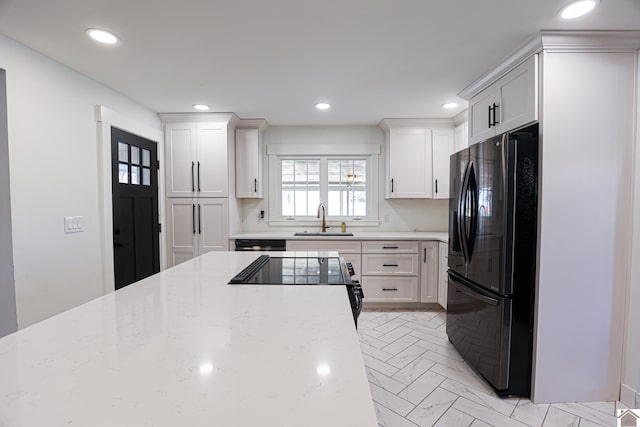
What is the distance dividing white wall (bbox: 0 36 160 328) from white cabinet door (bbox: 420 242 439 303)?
318cm

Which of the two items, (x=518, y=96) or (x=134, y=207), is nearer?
(x=518, y=96)

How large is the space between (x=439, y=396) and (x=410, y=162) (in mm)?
2524

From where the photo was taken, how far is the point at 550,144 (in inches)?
69.6

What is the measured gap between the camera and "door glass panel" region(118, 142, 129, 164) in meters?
2.75

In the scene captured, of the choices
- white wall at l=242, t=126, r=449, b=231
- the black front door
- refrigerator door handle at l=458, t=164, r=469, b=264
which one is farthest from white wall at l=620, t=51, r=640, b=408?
the black front door

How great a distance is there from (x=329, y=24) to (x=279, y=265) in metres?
1.43

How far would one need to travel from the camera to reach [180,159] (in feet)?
11.3

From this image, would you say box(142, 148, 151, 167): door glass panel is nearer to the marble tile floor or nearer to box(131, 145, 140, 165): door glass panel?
box(131, 145, 140, 165): door glass panel

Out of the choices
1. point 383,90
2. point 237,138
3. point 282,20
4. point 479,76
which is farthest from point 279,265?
point 237,138

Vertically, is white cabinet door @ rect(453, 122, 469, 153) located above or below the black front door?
above

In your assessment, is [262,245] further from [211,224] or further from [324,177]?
[324,177]

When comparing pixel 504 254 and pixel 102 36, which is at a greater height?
pixel 102 36

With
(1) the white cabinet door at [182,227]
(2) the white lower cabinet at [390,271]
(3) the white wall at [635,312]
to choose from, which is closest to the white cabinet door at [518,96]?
(3) the white wall at [635,312]

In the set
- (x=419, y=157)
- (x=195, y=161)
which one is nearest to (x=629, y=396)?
(x=419, y=157)
